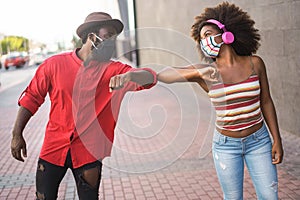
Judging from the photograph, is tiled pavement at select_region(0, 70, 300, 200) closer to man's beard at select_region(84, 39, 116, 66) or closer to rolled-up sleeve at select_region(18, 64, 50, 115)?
man's beard at select_region(84, 39, 116, 66)

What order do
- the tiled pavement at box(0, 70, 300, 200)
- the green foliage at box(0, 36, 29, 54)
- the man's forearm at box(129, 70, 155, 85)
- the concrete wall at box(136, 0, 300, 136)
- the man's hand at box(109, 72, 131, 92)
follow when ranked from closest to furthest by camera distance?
the man's hand at box(109, 72, 131, 92) → the man's forearm at box(129, 70, 155, 85) → the tiled pavement at box(0, 70, 300, 200) → the concrete wall at box(136, 0, 300, 136) → the green foliage at box(0, 36, 29, 54)

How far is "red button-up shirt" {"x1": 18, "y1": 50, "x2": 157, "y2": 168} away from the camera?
256 centimetres

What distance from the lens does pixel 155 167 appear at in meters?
5.22

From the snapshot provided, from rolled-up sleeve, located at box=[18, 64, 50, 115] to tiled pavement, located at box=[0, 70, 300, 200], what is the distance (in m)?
1.28

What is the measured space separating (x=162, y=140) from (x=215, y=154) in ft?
13.0

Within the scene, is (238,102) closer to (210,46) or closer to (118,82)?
(210,46)

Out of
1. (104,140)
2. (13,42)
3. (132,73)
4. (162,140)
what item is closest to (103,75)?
(132,73)

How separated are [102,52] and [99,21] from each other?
193mm

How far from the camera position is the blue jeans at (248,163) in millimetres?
2543

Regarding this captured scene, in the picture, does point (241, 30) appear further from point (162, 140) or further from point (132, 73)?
point (162, 140)

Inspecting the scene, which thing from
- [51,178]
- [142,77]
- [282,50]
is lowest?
[51,178]

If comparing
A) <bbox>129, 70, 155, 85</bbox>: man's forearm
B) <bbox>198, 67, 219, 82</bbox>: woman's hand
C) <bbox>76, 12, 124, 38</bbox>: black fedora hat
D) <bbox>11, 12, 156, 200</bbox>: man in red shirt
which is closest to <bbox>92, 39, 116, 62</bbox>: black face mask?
<bbox>11, 12, 156, 200</bbox>: man in red shirt

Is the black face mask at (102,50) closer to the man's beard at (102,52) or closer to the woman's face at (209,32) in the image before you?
the man's beard at (102,52)

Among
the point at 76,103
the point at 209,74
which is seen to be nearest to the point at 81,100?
the point at 76,103
